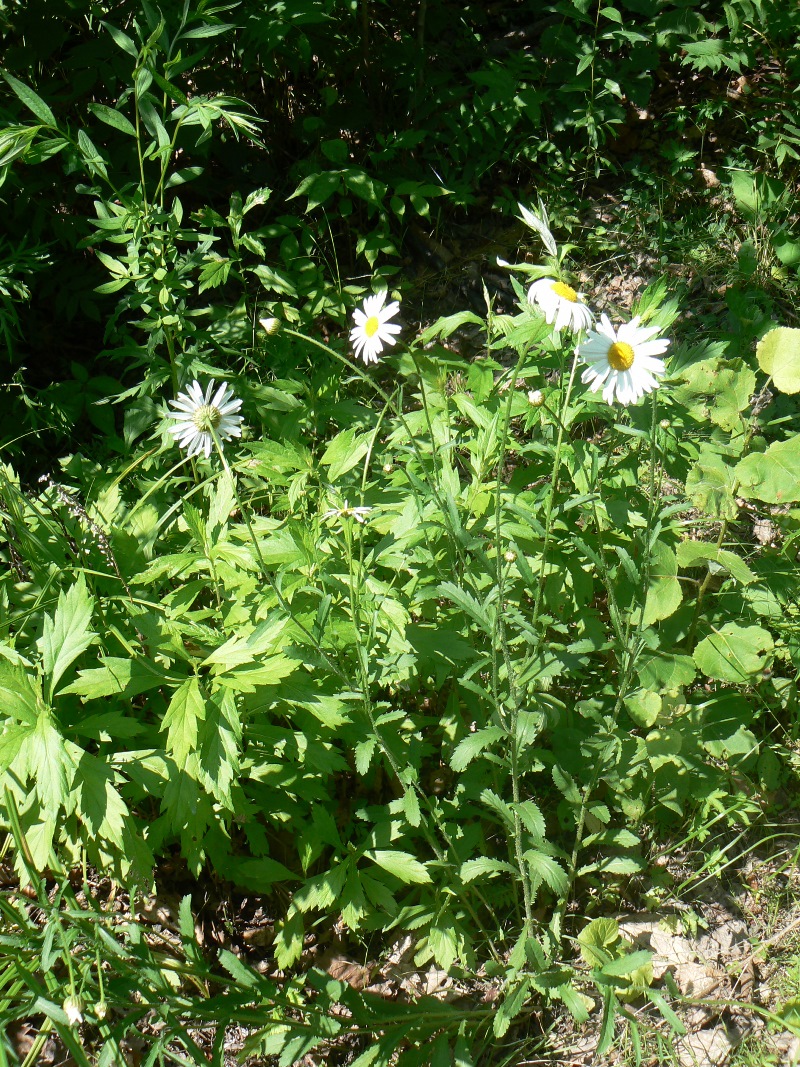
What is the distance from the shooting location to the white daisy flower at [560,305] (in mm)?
1311

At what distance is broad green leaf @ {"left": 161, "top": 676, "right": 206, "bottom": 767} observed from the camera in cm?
141

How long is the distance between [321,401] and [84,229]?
4.70 ft

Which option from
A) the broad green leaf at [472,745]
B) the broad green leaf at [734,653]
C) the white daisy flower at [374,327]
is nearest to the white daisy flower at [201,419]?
the white daisy flower at [374,327]

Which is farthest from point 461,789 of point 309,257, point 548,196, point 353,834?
point 548,196

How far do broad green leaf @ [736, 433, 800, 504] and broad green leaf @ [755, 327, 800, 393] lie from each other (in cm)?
12

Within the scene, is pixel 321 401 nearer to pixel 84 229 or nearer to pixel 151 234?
pixel 151 234

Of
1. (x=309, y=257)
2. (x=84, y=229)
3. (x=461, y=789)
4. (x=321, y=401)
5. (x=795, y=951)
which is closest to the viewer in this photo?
(x=461, y=789)

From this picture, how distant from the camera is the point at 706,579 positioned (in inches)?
74.9

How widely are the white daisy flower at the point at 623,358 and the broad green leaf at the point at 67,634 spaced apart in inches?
34.3

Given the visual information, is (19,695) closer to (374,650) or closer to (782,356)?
(374,650)

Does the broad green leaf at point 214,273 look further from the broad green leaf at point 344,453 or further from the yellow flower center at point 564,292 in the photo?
the yellow flower center at point 564,292

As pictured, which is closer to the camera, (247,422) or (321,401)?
(321,401)

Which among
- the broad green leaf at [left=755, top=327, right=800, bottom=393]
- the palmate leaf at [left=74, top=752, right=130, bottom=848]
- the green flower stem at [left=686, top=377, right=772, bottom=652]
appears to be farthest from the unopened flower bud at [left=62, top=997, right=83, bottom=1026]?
the broad green leaf at [left=755, top=327, right=800, bottom=393]

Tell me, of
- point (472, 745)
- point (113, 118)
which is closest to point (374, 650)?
point (472, 745)
